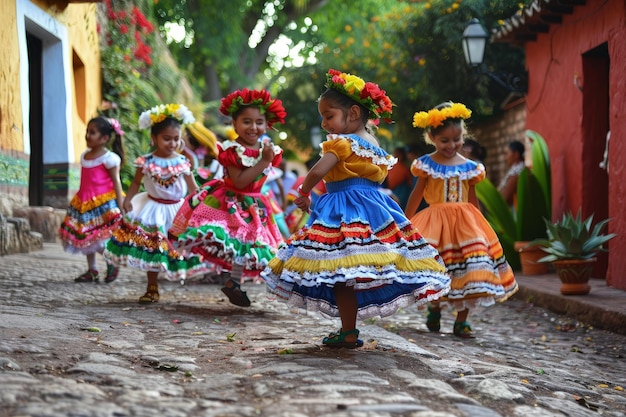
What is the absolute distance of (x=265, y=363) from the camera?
4148mm

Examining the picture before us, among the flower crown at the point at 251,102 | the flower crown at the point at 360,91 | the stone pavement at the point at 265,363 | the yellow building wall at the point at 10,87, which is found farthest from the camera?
the yellow building wall at the point at 10,87

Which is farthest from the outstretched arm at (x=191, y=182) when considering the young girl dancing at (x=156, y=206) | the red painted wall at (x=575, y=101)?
the red painted wall at (x=575, y=101)

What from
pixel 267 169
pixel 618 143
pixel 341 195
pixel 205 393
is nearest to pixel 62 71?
pixel 267 169

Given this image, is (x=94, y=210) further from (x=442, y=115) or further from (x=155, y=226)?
(x=442, y=115)

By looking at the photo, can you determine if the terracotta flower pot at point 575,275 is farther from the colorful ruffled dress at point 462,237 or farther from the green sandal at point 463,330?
the green sandal at point 463,330

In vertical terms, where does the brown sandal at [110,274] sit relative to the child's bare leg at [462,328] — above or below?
above

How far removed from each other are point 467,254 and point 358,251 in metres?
1.81

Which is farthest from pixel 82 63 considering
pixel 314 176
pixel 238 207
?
pixel 314 176

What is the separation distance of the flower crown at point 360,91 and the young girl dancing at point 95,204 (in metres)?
3.74

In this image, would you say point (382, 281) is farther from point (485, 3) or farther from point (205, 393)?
point (485, 3)

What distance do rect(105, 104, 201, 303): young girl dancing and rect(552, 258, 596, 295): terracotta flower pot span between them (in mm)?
3465

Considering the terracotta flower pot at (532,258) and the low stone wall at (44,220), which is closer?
the terracotta flower pot at (532,258)

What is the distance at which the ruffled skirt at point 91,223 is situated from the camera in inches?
316

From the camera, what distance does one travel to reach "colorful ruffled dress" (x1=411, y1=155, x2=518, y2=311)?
6.02 m
